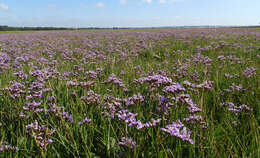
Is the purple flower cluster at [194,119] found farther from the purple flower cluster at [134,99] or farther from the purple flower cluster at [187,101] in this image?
the purple flower cluster at [134,99]

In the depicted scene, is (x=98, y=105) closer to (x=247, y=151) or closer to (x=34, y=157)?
(x=34, y=157)

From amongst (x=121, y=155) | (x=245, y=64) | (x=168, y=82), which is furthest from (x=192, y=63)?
(x=121, y=155)

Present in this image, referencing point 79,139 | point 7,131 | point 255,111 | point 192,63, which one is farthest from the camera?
point 192,63

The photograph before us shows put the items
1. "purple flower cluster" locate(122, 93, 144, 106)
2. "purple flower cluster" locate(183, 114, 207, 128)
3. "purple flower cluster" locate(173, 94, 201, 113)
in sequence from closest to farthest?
"purple flower cluster" locate(183, 114, 207, 128), "purple flower cluster" locate(173, 94, 201, 113), "purple flower cluster" locate(122, 93, 144, 106)

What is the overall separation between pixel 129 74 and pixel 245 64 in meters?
3.79

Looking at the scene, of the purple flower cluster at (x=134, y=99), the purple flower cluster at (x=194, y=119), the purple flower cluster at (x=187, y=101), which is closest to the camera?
the purple flower cluster at (x=194, y=119)

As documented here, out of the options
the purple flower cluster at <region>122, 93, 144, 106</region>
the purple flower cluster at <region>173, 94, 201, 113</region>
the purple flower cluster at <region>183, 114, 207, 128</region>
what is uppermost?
the purple flower cluster at <region>173, 94, 201, 113</region>

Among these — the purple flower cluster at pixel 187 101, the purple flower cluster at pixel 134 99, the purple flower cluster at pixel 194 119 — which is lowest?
the purple flower cluster at pixel 194 119

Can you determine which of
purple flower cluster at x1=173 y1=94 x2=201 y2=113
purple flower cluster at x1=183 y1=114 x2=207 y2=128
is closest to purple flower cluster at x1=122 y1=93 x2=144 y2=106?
purple flower cluster at x1=173 y1=94 x2=201 y2=113

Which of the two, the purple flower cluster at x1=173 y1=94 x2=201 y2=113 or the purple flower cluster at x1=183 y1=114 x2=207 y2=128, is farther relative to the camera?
the purple flower cluster at x1=173 y1=94 x2=201 y2=113

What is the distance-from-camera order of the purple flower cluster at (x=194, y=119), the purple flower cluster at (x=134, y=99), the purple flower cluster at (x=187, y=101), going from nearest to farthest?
the purple flower cluster at (x=194, y=119) → the purple flower cluster at (x=187, y=101) → the purple flower cluster at (x=134, y=99)

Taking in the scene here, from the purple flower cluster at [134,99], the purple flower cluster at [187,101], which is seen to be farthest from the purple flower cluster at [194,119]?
the purple flower cluster at [134,99]

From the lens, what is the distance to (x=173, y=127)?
5.85ft

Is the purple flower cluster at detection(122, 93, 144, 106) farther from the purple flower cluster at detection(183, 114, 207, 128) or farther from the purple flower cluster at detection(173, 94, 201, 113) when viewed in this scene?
the purple flower cluster at detection(183, 114, 207, 128)
